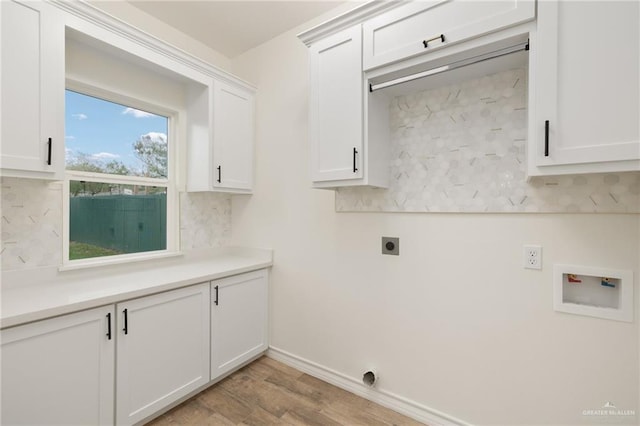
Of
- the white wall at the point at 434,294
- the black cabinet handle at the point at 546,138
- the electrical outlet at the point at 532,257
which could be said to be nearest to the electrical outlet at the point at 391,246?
the white wall at the point at 434,294

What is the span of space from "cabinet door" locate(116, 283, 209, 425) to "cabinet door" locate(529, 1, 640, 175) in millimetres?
2145

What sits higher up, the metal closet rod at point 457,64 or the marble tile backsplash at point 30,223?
the metal closet rod at point 457,64

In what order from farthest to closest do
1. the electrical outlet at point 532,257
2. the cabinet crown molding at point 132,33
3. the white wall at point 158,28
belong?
1. the white wall at point 158,28
2. the cabinet crown molding at point 132,33
3. the electrical outlet at point 532,257

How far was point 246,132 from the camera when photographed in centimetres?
268

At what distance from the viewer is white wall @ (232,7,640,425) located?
4.66ft

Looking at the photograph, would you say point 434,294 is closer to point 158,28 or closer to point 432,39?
point 432,39

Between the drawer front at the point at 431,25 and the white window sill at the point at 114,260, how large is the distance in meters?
2.12

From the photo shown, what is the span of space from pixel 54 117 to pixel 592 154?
2598 mm

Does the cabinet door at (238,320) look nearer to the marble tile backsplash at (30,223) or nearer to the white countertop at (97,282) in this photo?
the white countertop at (97,282)

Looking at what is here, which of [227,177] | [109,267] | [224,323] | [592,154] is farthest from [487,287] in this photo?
[109,267]

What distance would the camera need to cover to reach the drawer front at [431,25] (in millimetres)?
1337

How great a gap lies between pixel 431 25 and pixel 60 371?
8.41 ft

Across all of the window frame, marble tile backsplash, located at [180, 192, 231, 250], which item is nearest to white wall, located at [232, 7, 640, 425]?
marble tile backsplash, located at [180, 192, 231, 250]

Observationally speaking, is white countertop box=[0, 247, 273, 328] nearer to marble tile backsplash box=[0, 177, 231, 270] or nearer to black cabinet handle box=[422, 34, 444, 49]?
marble tile backsplash box=[0, 177, 231, 270]
